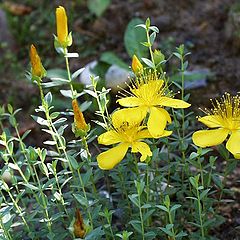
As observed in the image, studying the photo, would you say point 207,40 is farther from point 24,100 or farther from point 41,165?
point 41,165

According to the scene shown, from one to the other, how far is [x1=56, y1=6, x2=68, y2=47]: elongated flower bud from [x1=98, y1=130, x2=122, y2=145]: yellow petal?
0.26 m

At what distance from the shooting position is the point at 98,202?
70.0 inches

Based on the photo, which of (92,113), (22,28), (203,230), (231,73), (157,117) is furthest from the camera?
(22,28)

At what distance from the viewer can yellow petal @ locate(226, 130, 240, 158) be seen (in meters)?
1.50

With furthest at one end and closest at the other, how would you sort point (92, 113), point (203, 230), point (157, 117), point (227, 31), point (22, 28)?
point (22, 28) → point (227, 31) → point (92, 113) → point (203, 230) → point (157, 117)

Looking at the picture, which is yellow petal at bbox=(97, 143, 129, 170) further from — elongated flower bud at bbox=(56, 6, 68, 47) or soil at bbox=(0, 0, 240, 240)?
soil at bbox=(0, 0, 240, 240)

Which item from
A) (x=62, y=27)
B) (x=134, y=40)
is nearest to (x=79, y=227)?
(x=62, y=27)

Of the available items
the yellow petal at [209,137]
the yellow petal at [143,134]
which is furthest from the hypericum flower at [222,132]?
the yellow petal at [143,134]

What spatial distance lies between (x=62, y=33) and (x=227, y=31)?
164 cm

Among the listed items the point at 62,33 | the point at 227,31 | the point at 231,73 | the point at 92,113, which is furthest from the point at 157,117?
the point at 227,31

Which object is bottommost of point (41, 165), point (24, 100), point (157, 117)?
point (24, 100)

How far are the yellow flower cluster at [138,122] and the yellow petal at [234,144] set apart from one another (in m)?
0.14

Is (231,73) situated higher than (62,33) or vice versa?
(62,33)

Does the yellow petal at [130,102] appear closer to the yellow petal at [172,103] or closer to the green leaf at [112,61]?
the yellow petal at [172,103]
